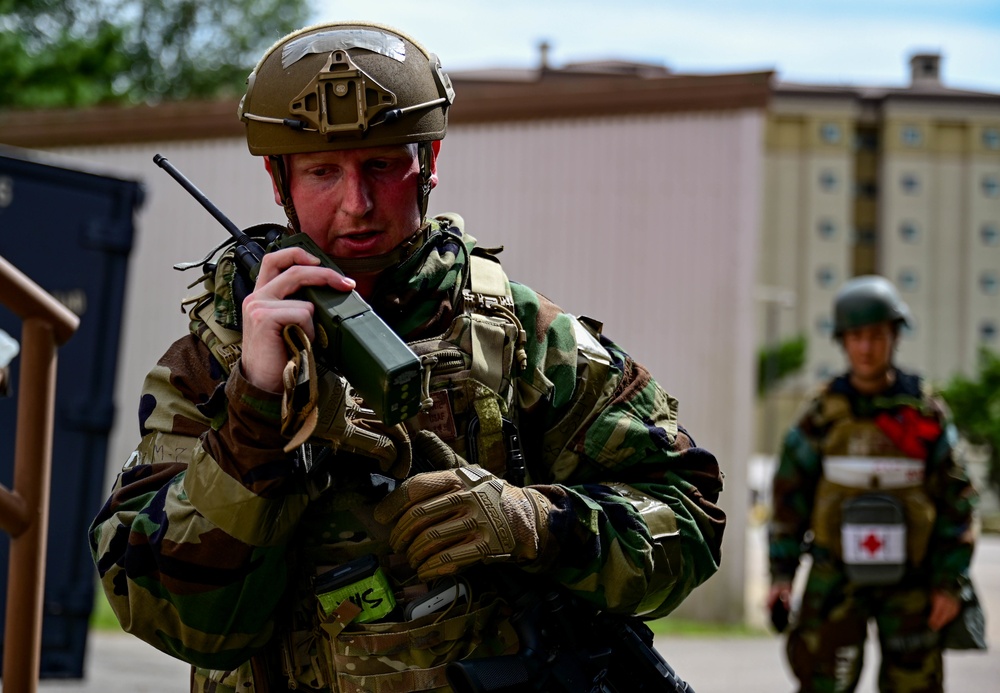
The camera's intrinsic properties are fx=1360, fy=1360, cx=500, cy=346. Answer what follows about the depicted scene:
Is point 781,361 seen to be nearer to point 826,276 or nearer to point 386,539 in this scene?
point 826,276

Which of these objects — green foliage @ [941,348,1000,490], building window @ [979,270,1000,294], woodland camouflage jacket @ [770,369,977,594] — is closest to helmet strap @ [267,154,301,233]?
woodland camouflage jacket @ [770,369,977,594]

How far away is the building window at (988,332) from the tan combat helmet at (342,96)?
60013 mm

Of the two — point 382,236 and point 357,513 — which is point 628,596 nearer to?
point 357,513

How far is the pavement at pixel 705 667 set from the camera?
6.36 metres

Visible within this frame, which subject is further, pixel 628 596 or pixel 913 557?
pixel 913 557

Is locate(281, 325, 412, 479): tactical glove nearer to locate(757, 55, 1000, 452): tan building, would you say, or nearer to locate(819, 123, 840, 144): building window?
locate(757, 55, 1000, 452): tan building

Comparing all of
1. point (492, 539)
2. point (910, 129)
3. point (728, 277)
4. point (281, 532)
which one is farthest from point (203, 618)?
point (910, 129)

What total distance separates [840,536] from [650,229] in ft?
12.7

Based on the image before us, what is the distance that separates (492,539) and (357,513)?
0.86ft

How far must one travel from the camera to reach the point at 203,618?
209 centimetres

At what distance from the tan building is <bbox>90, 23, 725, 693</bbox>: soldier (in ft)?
175

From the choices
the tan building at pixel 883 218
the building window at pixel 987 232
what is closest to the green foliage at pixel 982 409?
the tan building at pixel 883 218

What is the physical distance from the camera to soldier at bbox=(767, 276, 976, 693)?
19.0ft

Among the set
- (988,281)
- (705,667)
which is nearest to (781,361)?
(988,281)
